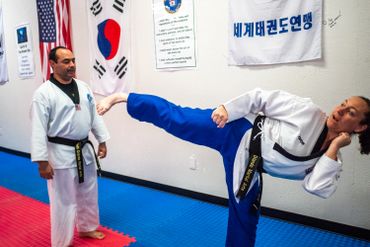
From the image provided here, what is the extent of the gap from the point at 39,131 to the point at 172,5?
1771 mm

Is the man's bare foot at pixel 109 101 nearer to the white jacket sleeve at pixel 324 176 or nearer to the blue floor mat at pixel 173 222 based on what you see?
the blue floor mat at pixel 173 222

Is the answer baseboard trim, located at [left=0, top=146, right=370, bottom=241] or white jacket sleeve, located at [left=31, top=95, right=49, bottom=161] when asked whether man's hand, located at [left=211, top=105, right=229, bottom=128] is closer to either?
white jacket sleeve, located at [left=31, top=95, right=49, bottom=161]

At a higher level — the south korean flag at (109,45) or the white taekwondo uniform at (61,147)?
the south korean flag at (109,45)

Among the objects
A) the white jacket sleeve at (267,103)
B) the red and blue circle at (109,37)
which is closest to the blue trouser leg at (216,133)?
the white jacket sleeve at (267,103)

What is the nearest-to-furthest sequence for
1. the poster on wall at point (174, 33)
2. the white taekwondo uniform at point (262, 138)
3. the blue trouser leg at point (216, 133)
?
1. the white taekwondo uniform at point (262, 138)
2. the blue trouser leg at point (216, 133)
3. the poster on wall at point (174, 33)

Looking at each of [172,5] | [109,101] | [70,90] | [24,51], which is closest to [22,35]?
[24,51]

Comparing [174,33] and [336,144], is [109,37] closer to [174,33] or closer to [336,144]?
[174,33]

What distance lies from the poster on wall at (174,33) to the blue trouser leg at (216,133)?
119cm

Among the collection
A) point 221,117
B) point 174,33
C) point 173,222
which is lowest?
point 173,222

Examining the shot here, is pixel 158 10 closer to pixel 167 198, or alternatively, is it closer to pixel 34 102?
pixel 34 102

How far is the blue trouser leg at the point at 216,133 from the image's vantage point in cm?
175

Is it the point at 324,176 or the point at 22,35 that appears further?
the point at 22,35

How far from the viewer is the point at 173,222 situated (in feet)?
8.86

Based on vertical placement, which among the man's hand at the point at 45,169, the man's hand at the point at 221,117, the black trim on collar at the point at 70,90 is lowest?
the man's hand at the point at 45,169
